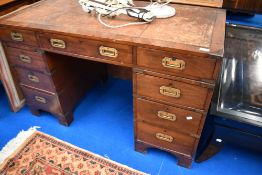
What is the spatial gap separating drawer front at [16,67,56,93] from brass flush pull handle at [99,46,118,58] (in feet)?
1.42

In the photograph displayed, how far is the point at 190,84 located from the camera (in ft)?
2.81

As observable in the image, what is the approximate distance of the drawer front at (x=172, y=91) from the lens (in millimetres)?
870

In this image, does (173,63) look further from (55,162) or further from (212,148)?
(55,162)

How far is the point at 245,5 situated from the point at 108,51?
1.12 metres

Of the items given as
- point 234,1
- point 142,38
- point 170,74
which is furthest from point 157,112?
point 234,1

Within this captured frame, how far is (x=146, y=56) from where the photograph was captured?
85cm

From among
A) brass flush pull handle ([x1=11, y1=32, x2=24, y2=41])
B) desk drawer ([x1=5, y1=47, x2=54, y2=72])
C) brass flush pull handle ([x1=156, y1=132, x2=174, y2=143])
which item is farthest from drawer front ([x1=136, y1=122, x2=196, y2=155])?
brass flush pull handle ([x1=11, y1=32, x2=24, y2=41])

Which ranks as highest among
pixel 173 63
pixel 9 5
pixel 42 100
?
pixel 9 5

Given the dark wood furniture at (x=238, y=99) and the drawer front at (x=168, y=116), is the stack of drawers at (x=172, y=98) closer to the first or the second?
the drawer front at (x=168, y=116)

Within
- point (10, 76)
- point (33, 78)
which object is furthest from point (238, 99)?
point (10, 76)

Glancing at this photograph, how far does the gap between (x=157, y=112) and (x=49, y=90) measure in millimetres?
673

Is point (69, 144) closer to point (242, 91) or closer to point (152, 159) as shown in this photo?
point (152, 159)

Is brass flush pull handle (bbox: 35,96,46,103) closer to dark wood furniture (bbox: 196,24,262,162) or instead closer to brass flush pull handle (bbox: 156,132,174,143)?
brass flush pull handle (bbox: 156,132,174,143)

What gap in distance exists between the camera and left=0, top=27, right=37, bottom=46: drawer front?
103cm
